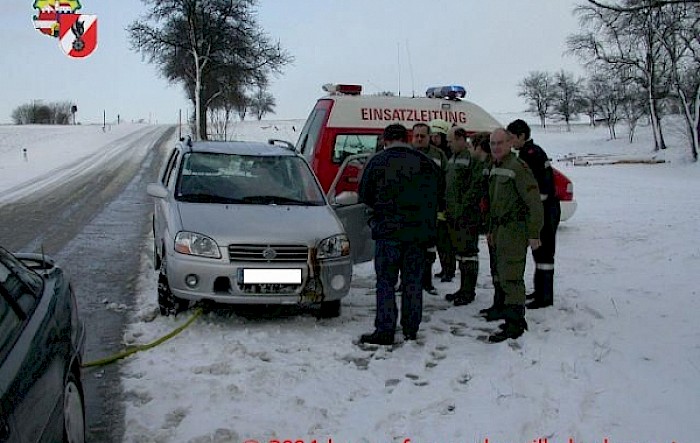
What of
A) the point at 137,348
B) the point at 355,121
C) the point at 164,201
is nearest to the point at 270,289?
the point at 137,348

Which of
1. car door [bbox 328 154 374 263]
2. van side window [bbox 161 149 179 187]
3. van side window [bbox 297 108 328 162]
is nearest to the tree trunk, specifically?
van side window [bbox 297 108 328 162]

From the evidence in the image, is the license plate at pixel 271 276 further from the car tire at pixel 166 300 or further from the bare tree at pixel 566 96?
the bare tree at pixel 566 96

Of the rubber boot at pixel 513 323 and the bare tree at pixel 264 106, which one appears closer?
the rubber boot at pixel 513 323

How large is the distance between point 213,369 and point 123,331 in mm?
1463

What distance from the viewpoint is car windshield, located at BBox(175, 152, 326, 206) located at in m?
6.93

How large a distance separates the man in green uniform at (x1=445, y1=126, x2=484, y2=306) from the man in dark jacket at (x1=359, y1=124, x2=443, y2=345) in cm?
124

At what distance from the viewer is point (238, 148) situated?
25.5ft

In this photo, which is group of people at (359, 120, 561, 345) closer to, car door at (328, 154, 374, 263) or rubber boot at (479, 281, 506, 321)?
rubber boot at (479, 281, 506, 321)

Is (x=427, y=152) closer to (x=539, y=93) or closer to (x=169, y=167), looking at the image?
(x=169, y=167)

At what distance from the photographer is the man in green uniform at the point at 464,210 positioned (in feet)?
23.2

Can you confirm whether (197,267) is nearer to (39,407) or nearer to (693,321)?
(39,407)

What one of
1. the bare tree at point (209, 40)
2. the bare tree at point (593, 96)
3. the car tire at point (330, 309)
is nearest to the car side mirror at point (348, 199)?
the car tire at point (330, 309)

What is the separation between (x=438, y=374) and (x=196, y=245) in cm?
233

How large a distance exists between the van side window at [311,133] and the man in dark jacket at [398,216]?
468 cm
